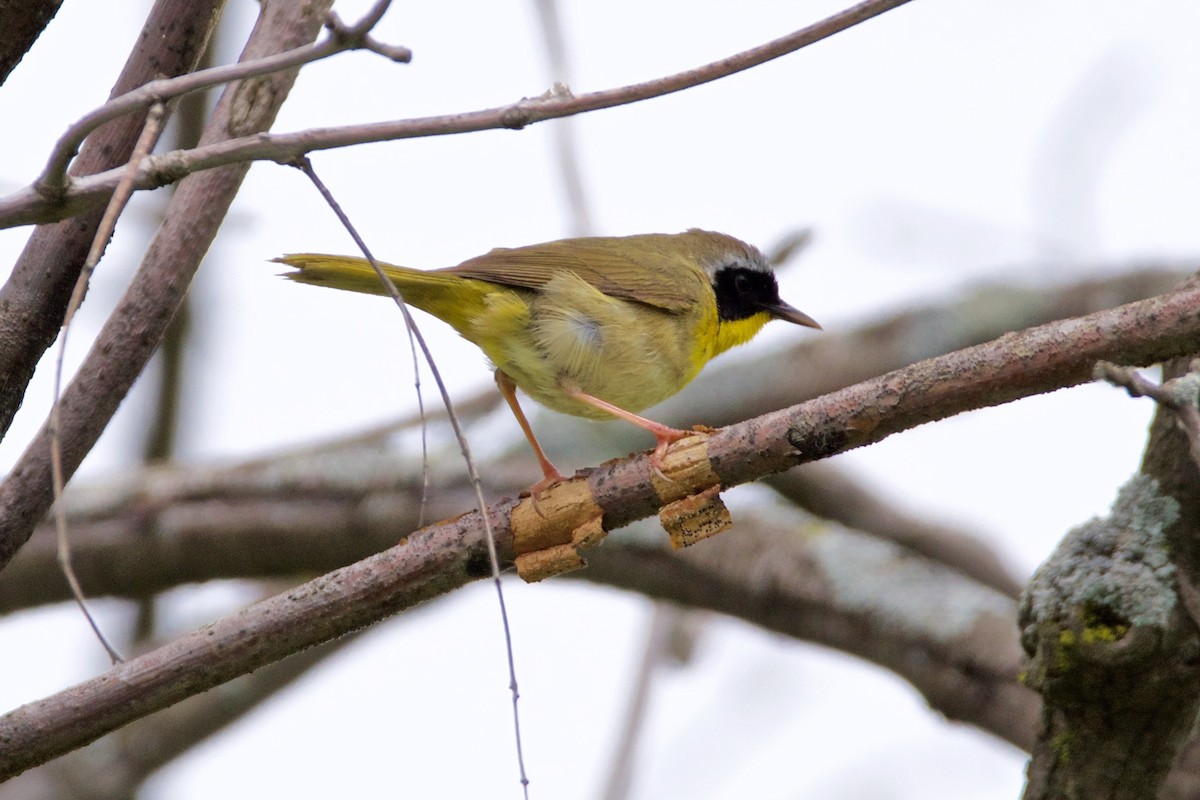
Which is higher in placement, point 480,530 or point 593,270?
point 593,270

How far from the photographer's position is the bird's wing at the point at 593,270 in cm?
400

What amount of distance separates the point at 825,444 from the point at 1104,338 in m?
0.54

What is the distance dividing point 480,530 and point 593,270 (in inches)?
76.1

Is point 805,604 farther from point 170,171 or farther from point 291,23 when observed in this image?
point 170,171

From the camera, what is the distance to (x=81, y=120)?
1720 mm

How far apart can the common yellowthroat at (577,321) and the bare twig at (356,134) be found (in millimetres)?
1732

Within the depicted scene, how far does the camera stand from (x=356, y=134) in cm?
177

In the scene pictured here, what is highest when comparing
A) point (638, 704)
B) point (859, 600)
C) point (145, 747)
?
point (859, 600)

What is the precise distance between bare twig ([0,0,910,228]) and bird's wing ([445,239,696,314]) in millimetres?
2044

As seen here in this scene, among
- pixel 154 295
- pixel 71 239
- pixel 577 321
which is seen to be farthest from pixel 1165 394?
pixel 577 321

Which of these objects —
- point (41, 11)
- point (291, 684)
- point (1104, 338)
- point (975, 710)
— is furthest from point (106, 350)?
point (291, 684)

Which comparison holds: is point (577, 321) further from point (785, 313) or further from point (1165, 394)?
point (1165, 394)

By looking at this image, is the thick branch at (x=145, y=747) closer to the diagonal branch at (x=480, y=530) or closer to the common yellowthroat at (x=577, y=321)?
the common yellowthroat at (x=577, y=321)

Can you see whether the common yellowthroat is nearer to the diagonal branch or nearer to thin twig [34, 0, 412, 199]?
the diagonal branch
